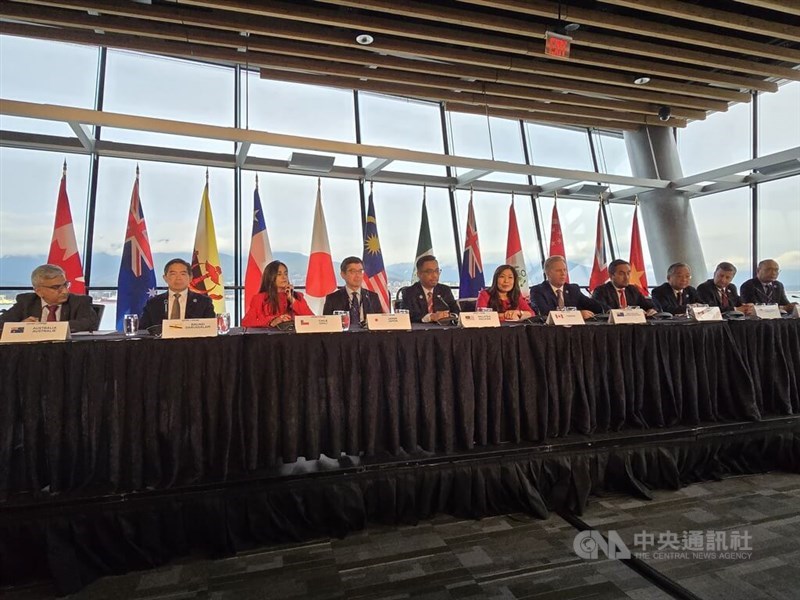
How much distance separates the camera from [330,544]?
1.84m

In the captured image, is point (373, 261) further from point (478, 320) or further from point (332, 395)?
point (332, 395)

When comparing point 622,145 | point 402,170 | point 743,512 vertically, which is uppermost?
point 622,145

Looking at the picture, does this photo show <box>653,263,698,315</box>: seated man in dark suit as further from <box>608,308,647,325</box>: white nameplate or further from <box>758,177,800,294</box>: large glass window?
<box>758,177,800,294</box>: large glass window

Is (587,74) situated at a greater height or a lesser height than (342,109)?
lesser

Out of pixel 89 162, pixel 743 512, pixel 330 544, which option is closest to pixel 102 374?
pixel 330 544

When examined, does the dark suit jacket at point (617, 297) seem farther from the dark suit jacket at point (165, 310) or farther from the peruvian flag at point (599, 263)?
the dark suit jacket at point (165, 310)

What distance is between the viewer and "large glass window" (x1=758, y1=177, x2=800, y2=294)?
224 inches

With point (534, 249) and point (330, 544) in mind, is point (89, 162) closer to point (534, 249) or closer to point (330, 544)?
point (330, 544)

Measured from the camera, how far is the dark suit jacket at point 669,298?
12.2 feet

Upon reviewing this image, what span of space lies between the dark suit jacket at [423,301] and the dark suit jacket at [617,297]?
4.52 ft

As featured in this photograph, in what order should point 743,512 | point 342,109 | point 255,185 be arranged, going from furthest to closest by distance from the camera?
point 342,109
point 255,185
point 743,512

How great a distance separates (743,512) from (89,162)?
250 inches

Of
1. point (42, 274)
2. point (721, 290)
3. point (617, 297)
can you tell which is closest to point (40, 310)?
point (42, 274)

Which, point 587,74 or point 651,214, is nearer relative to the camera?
point 587,74
